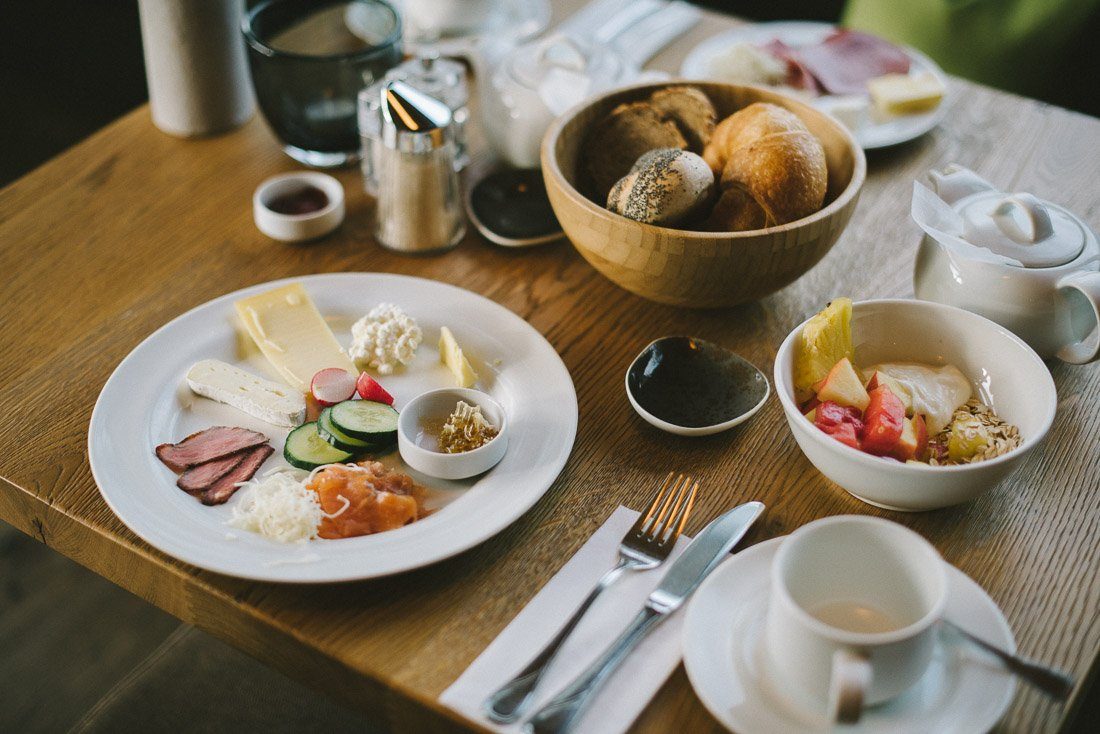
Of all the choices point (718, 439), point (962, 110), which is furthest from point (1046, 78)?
point (718, 439)

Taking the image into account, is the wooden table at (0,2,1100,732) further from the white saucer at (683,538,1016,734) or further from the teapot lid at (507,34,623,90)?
the teapot lid at (507,34,623,90)

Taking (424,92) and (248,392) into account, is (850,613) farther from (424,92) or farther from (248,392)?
(424,92)

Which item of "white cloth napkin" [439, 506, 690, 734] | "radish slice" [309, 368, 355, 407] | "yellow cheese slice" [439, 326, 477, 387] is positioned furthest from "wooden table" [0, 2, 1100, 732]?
"radish slice" [309, 368, 355, 407]

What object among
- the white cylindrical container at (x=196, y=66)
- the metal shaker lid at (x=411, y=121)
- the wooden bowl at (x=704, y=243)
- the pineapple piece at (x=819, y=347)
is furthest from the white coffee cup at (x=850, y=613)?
the white cylindrical container at (x=196, y=66)

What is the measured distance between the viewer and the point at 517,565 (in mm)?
923

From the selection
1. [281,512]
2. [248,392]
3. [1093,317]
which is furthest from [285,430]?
[1093,317]

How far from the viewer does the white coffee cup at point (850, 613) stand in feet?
2.24

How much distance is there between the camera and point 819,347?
101 centimetres

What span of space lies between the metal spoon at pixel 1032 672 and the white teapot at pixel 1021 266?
18.7 inches

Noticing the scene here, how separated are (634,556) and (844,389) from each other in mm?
281

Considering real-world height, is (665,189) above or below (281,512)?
above

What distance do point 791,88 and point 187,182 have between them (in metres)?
1.05

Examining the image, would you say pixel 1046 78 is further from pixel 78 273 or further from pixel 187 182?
pixel 78 273

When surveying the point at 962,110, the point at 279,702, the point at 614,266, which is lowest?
the point at 279,702
